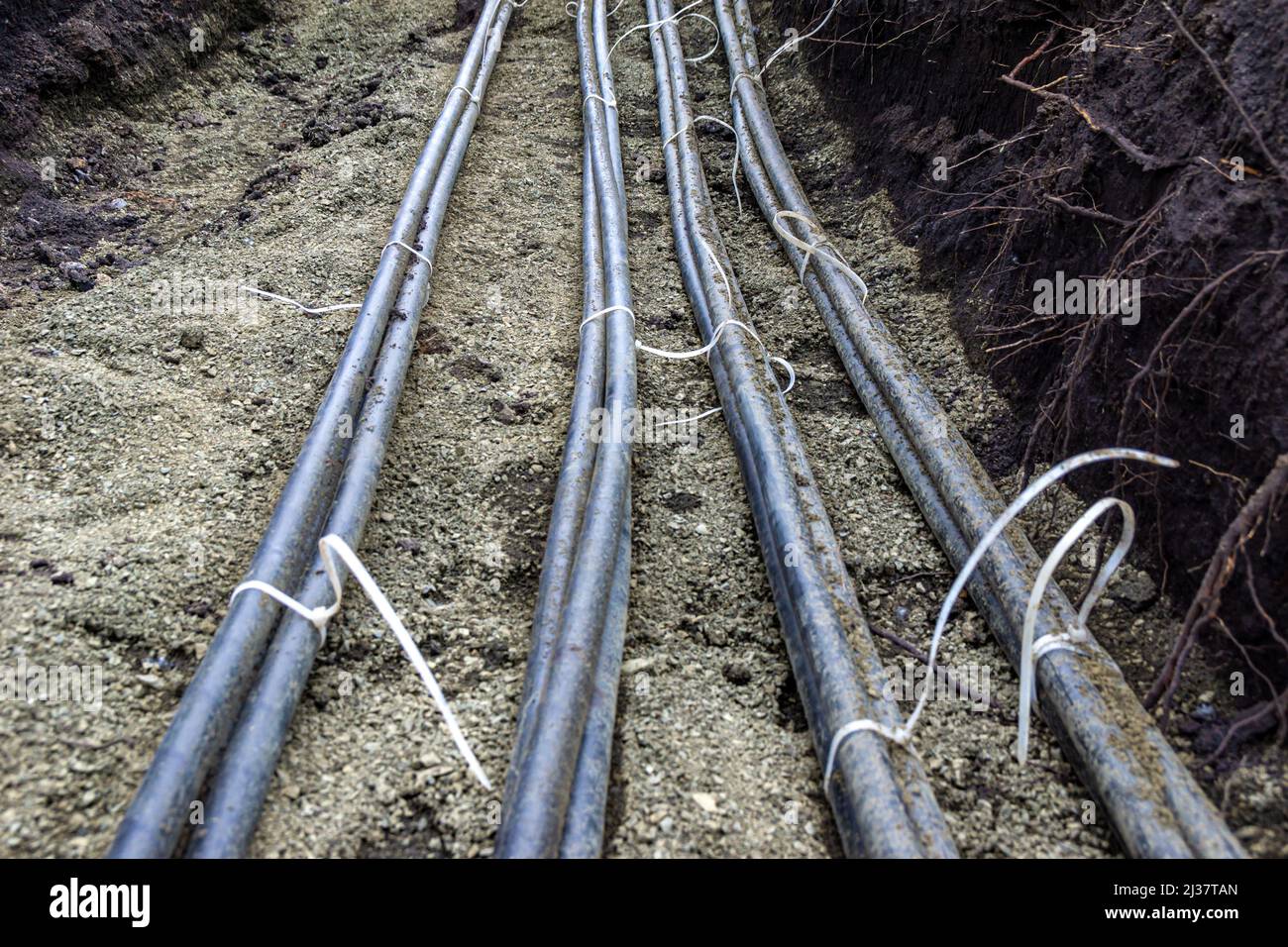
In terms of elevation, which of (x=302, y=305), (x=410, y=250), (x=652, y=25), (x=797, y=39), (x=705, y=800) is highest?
(x=652, y=25)

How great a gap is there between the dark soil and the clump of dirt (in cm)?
365

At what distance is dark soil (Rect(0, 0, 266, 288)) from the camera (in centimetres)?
393

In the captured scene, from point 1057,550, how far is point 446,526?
5.62 feet

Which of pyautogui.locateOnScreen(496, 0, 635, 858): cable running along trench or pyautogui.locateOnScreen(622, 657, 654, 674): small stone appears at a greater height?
pyautogui.locateOnScreen(496, 0, 635, 858): cable running along trench

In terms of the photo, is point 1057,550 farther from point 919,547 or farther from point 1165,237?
point 1165,237

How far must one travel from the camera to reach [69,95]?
457 cm

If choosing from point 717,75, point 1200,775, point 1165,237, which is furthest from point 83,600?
point 717,75

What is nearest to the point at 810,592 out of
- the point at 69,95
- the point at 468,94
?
the point at 468,94

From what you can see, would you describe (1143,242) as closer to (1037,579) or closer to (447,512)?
(1037,579)

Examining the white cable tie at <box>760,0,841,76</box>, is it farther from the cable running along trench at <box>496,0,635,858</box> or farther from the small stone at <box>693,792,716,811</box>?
the small stone at <box>693,792,716,811</box>

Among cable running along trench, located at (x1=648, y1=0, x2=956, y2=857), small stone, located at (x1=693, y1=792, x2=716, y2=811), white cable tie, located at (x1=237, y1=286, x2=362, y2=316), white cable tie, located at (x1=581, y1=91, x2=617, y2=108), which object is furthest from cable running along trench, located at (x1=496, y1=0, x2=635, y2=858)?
white cable tie, located at (x1=581, y1=91, x2=617, y2=108)

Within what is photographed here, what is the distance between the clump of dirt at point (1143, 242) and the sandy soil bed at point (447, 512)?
0.22 m

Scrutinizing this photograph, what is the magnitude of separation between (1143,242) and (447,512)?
→ 220 centimetres

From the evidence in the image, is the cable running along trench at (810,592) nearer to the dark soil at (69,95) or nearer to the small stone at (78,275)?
the small stone at (78,275)
